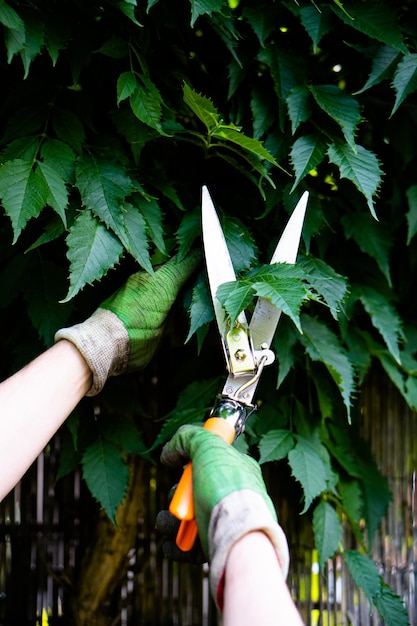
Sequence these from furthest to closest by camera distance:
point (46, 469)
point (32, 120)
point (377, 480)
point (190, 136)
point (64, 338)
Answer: point (46, 469)
point (377, 480)
point (190, 136)
point (32, 120)
point (64, 338)

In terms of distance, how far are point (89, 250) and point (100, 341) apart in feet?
0.47

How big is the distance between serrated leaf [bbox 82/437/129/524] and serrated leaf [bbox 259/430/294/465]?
0.27m

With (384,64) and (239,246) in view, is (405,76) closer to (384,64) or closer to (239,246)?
(384,64)

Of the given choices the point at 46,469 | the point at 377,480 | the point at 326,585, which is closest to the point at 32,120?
the point at 46,469

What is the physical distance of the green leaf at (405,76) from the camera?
3.34 feet

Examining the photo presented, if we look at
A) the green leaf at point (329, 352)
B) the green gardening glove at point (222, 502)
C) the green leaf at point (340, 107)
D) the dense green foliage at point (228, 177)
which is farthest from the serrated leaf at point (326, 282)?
the green gardening glove at point (222, 502)

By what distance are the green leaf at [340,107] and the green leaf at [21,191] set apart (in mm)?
498

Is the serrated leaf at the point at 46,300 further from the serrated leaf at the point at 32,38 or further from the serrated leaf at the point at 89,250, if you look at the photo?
the serrated leaf at the point at 32,38

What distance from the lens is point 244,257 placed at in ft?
3.27

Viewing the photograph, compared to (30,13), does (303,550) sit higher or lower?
lower

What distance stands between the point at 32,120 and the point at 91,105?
11 cm

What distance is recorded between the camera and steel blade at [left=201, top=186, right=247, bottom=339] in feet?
3.06

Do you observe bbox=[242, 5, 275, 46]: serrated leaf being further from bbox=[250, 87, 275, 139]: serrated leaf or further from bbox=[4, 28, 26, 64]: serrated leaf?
bbox=[4, 28, 26, 64]: serrated leaf

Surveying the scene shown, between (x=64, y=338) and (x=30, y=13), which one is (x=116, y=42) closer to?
(x=30, y=13)
